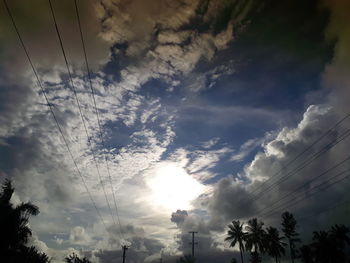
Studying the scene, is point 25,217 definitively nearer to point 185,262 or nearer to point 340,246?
point 185,262

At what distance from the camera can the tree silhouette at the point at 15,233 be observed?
20.0 m

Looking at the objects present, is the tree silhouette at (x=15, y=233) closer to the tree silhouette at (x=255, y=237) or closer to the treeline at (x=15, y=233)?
the treeline at (x=15, y=233)

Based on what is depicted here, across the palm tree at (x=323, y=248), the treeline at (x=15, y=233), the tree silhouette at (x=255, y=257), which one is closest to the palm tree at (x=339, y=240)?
the palm tree at (x=323, y=248)

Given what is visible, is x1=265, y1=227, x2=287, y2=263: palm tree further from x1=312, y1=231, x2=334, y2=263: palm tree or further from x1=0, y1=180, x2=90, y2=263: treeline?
x1=0, y1=180, x2=90, y2=263: treeline

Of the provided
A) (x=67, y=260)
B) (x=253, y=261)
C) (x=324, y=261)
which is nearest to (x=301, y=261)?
(x=324, y=261)

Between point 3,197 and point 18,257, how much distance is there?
6894 millimetres

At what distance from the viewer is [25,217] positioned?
76.4 ft

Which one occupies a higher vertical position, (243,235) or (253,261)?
(243,235)

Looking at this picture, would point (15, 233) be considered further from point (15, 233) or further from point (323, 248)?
point (323, 248)

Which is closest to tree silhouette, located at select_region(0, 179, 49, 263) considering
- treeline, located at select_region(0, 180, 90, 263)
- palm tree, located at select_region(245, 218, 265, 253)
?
treeline, located at select_region(0, 180, 90, 263)

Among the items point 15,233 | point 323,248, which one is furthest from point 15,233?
point 323,248

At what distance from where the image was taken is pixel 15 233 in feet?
68.7

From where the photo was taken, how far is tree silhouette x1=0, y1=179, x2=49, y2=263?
19984mm

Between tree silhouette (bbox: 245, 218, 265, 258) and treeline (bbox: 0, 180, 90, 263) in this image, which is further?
tree silhouette (bbox: 245, 218, 265, 258)
